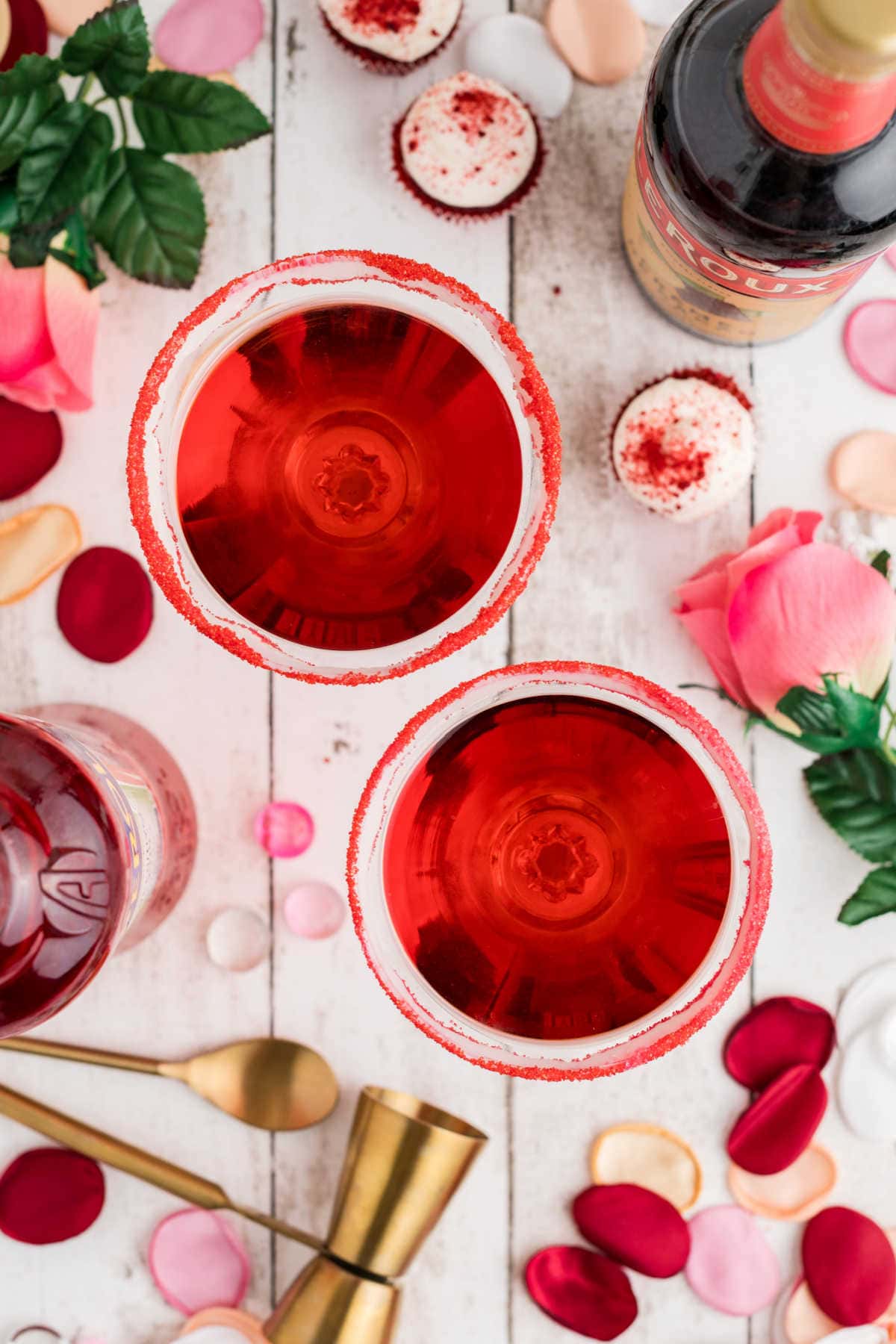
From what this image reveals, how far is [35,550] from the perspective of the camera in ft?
2.71

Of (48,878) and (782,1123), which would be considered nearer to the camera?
(48,878)

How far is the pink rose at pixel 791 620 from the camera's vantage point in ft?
2.52

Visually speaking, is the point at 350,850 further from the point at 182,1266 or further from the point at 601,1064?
the point at 182,1266

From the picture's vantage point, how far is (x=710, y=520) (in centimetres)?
83

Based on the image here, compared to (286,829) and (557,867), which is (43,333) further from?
(557,867)

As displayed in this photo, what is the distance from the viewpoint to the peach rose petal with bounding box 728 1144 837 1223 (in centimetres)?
83

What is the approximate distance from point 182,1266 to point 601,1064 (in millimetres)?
428

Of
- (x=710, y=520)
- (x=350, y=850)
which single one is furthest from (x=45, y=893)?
(x=710, y=520)

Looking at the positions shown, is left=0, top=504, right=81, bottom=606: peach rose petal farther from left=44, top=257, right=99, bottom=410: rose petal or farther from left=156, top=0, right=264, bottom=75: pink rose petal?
left=156, top=0, right=264, bottom=75: pink rose petal

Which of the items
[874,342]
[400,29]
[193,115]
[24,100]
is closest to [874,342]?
[874,342]

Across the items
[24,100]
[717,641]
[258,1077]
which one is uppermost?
[24,100]

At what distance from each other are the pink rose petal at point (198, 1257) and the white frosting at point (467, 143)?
0.76 meters

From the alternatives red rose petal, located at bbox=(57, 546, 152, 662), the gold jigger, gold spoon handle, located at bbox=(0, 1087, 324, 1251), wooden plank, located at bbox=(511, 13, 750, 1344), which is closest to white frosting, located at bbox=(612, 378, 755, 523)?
wooden plank, located at bbox=(511, 13, 750, 1344)

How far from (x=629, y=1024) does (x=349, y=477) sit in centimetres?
35
